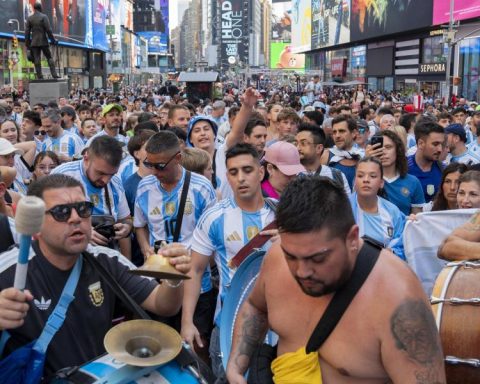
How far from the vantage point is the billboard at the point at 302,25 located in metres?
87.2

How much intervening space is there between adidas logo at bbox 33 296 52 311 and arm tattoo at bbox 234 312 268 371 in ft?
3.18

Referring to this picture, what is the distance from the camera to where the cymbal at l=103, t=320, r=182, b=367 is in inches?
107

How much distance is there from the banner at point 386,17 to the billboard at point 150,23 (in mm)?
108526

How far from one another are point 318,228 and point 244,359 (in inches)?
41.8

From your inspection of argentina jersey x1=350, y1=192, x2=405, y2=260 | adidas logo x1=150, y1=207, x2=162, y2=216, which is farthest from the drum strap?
adidas logo x1=150, y1=207, x2=162, y2=216

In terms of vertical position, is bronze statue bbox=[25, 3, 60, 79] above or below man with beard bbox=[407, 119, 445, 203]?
above

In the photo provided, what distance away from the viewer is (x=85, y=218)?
325cm

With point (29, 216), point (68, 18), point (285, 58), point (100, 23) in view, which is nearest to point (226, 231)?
point (29, 216)

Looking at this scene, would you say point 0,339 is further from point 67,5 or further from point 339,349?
point 67,5

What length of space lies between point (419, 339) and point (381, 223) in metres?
2.90

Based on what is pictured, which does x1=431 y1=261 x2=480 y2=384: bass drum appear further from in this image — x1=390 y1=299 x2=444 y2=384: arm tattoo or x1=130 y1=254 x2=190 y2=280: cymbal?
x1=130 y1=254 x2=190 y2=280: cymbal

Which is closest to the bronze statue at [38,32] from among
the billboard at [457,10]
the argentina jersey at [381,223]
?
the argentina jersey at [381,223]

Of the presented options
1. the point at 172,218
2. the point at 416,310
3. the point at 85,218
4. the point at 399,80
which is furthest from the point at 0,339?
the point at 399,80

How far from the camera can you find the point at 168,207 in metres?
5.25
